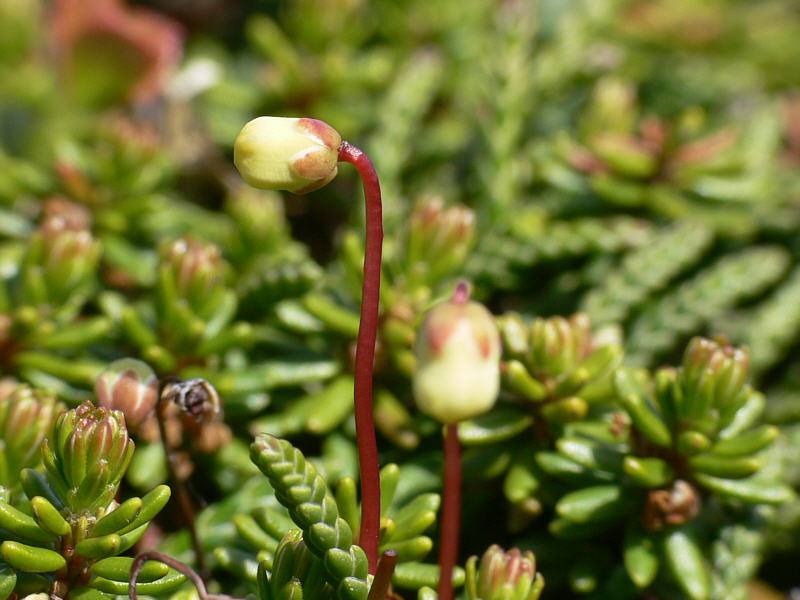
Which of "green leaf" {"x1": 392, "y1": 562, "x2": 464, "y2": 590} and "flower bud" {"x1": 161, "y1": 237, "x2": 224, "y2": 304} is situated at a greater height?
"flower bud" {"x1": 161, "y1": 237, "x2": 224, "y2": 304}

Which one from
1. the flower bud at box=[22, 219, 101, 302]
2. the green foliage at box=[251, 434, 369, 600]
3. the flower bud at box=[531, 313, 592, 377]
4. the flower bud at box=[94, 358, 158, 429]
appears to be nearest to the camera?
the green foliage at box=[251, 434, 369, 600]

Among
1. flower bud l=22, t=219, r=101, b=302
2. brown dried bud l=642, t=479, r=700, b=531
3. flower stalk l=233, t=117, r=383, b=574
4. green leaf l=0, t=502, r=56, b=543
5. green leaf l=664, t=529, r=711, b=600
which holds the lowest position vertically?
green leaf l=664, t=529, r=711, b=600

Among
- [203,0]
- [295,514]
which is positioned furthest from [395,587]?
[203,0]

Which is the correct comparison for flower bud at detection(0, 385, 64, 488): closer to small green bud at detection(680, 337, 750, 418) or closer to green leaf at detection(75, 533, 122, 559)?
green leaf at detection(75, 533, 122, 559)

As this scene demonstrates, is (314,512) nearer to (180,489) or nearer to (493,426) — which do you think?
(180,489)

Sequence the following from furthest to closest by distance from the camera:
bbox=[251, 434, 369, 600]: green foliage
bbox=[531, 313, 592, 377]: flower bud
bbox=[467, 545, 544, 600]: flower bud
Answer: bbox=[531, 313, 592, 377]: flower bud
bbox=[467, 545, 544, 600]: flower bud
bbox=[251, 434, 369, 600]: green foliage

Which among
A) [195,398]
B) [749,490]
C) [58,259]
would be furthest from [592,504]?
[58,259]

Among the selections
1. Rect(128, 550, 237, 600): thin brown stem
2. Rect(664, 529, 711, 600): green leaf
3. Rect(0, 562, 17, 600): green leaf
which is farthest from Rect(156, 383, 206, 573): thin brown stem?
Rect(664, 529, 711, 600): green leaf

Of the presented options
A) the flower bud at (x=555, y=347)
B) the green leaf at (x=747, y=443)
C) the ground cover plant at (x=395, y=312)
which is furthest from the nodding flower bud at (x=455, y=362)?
the green leaf at (x=747, y=443)
